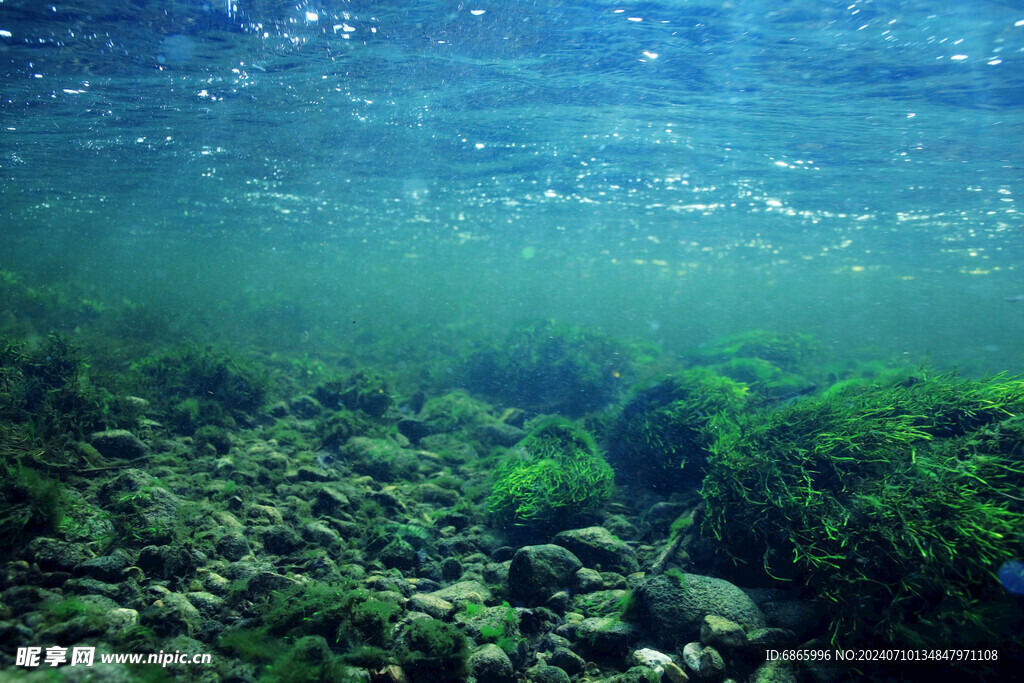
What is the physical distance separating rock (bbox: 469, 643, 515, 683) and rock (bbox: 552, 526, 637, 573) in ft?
6.98

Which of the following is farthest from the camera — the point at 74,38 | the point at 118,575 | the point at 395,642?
the point at 74,38

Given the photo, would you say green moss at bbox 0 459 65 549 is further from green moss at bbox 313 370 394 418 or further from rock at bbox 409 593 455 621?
green moss at bbox 313 370 394 418

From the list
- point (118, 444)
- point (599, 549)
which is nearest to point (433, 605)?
point (599, 549)

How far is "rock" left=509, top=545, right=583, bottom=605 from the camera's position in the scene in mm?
4879

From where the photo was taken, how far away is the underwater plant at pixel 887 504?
335 cm

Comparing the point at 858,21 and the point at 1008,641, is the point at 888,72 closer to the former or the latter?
the point at 858,21

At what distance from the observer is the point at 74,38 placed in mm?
10617

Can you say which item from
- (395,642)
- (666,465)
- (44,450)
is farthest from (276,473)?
(666,465)

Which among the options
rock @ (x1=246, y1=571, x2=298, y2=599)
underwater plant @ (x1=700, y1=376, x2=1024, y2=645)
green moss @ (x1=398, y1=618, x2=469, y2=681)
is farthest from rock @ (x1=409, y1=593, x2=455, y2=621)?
underwater plant @ (x1=700, y1=376, x2=1024, y2=645)

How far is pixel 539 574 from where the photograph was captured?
493 cm

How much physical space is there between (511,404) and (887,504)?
35.7 feet

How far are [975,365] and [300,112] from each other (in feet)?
104

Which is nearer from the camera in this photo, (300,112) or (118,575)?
(118,575)

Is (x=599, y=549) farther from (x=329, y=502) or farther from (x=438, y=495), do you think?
(x=329, y=502)
